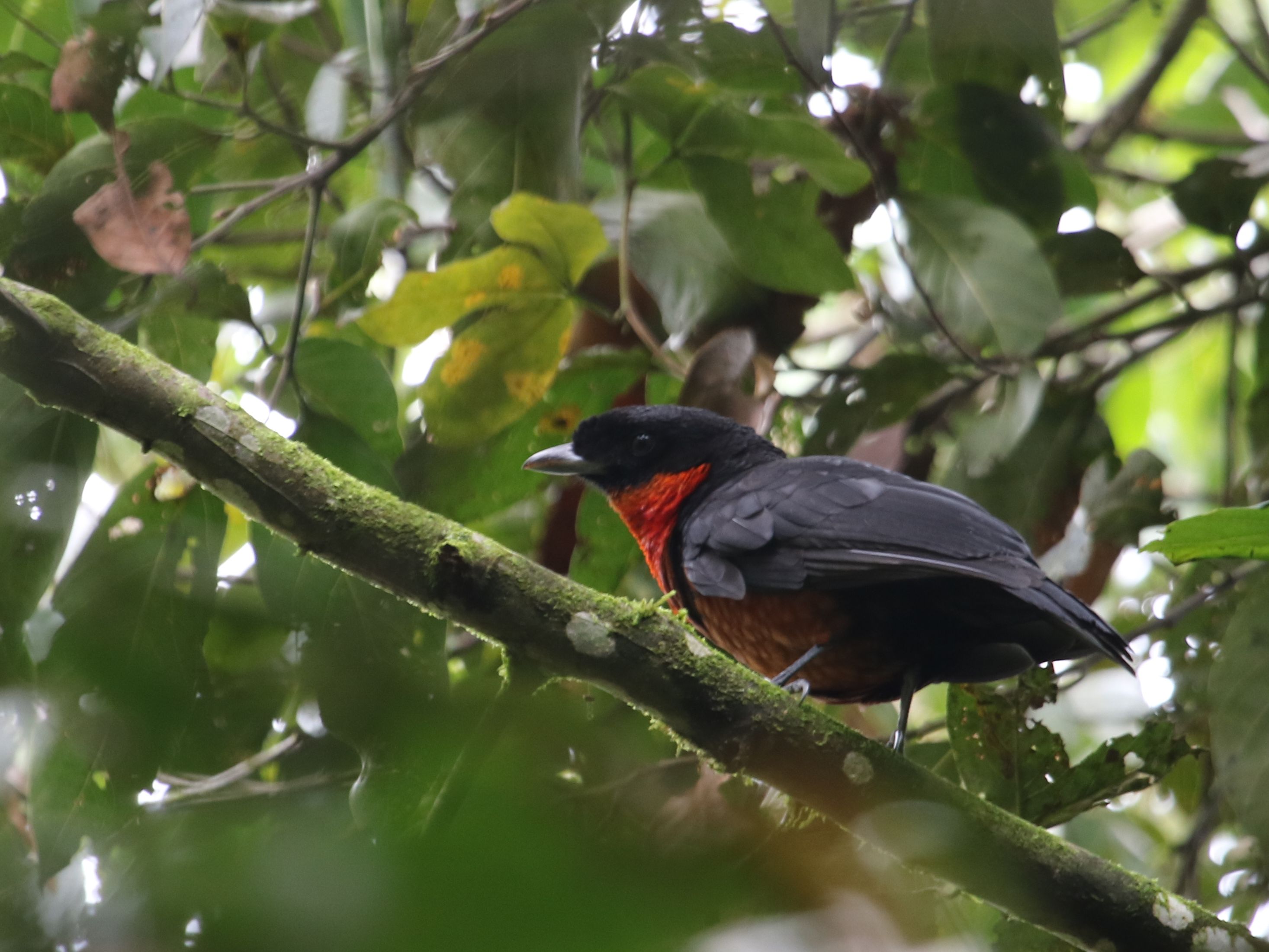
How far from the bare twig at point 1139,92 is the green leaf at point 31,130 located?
11.3 feet

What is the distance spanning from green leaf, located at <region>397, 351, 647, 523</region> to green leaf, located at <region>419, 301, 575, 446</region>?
9cm

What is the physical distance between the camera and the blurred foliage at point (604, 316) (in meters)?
2.62

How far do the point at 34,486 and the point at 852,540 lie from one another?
5.89ft

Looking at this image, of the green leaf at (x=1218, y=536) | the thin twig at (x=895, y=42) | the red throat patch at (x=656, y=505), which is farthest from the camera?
the thin twig at (x=895, y=42)

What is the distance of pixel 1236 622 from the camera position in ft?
9.65

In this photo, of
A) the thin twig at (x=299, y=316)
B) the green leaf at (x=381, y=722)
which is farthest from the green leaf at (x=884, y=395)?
the green leaf at (x=381, y=722)

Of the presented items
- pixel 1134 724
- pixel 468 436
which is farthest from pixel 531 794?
pixel 1134 724

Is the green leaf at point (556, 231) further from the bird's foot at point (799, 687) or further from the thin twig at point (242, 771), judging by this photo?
the thin twig at point (242, 771)

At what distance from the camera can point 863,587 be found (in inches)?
111

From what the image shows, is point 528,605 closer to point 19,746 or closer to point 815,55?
point 19,746

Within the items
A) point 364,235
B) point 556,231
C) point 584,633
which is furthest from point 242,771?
point 556,231

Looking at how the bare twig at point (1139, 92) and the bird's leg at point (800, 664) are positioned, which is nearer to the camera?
the bird's leg at point (800, 664)

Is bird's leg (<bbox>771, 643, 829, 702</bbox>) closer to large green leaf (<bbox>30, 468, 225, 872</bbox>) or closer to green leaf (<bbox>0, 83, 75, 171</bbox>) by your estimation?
large green leaf (<bbox>30, 468, 225, 872</bbox>)

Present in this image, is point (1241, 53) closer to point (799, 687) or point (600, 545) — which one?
point (600, 545)
